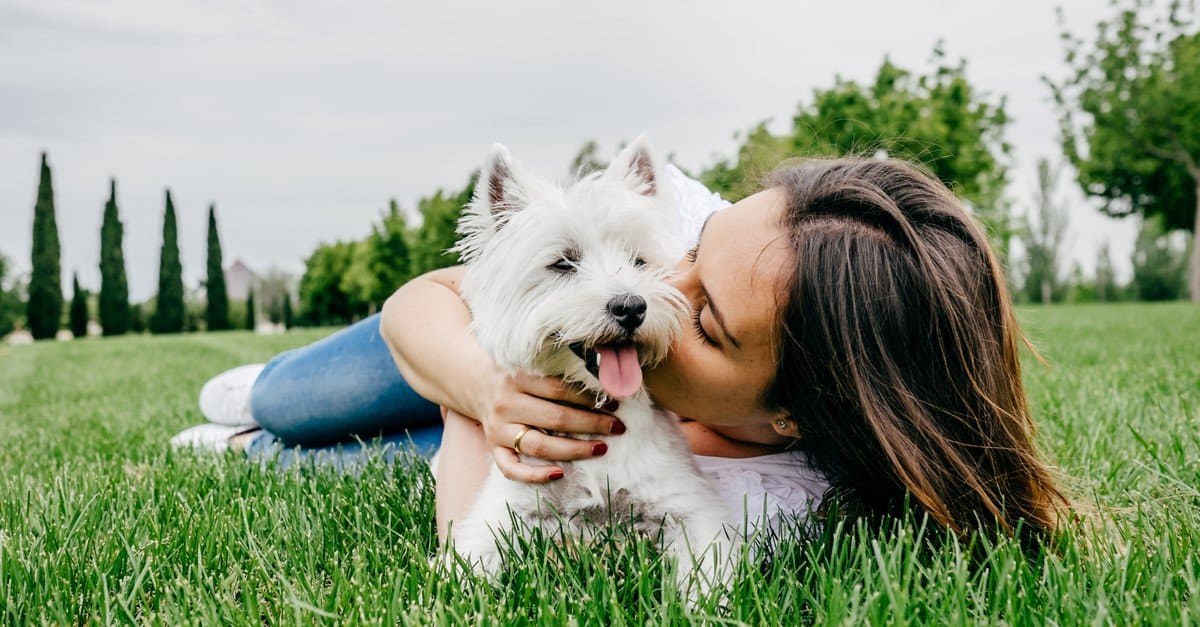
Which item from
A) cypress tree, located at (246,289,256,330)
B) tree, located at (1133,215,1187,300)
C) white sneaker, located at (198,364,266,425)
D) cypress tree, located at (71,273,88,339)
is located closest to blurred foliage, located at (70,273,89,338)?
cypress tree, located at (71,273,88,339)

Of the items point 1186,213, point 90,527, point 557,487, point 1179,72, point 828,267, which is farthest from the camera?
point 1186,213

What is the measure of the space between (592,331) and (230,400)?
A: 368 cm

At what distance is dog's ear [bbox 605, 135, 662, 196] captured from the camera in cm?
293

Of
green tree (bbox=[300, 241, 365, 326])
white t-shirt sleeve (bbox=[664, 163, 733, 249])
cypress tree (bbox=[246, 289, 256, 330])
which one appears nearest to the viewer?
white t-shirt sleeve (bbox=[664, 163, 733, 249])

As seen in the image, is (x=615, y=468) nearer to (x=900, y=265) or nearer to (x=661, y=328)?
(x=661, y=328)

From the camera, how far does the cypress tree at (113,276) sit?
4803cm

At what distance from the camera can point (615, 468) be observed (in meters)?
2.60

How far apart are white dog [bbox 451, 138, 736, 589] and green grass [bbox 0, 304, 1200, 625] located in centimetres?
22

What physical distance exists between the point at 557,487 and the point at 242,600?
978 mm

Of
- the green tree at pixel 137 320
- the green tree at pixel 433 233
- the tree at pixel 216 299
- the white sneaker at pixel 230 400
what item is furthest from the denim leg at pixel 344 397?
the green tree at pixel 137 320

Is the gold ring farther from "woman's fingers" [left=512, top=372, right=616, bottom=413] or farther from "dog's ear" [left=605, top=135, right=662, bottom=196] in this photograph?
"dog's ear" [left=605, top=135, right=662, bottom=196]

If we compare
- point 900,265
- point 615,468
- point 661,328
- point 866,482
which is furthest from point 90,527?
point 900,265

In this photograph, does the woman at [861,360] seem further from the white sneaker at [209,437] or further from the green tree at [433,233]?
the green tree at [433,233]

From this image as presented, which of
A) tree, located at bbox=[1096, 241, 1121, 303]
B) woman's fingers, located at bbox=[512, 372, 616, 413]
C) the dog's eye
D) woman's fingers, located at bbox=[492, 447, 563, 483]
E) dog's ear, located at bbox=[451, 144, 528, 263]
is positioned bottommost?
woman's fingers, located at bbox=[492, 447, 563, 483]
